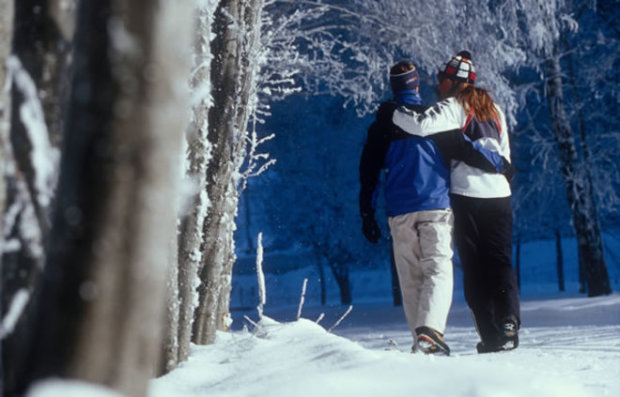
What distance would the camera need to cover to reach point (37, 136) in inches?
79.6

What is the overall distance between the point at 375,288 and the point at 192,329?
36.0 meters

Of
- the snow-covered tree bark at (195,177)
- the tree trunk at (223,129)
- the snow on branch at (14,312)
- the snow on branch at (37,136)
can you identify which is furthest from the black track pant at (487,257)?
the snow on branch at (14,312)

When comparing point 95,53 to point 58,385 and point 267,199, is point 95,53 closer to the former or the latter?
point 58,385

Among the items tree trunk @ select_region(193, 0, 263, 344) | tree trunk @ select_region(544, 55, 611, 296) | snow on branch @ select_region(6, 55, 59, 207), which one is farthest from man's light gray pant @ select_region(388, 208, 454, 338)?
A: tree trunk @ select_region(544, 55, 611, 296)

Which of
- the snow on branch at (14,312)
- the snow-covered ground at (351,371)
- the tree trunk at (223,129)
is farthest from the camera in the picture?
the tree trunk at (223,129)

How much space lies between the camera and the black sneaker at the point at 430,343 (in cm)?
421

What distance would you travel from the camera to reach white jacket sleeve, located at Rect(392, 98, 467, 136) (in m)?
4.53

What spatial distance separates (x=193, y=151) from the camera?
3.34m

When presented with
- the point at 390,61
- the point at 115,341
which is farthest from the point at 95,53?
the point at 390,61

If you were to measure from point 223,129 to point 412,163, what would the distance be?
1.37 meters

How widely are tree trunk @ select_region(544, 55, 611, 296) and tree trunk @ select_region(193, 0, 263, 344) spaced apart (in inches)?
424

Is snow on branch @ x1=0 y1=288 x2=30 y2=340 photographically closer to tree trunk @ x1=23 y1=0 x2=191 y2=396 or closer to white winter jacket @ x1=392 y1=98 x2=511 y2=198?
tree trunk @ x1=23 y1=0 x2=191 y2=396

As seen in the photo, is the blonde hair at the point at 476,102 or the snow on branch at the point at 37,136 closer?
the snow on branch at the point at 37,136

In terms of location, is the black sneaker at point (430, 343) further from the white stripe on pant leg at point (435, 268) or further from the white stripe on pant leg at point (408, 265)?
the white stripe on pant leg at point (408, 265)
